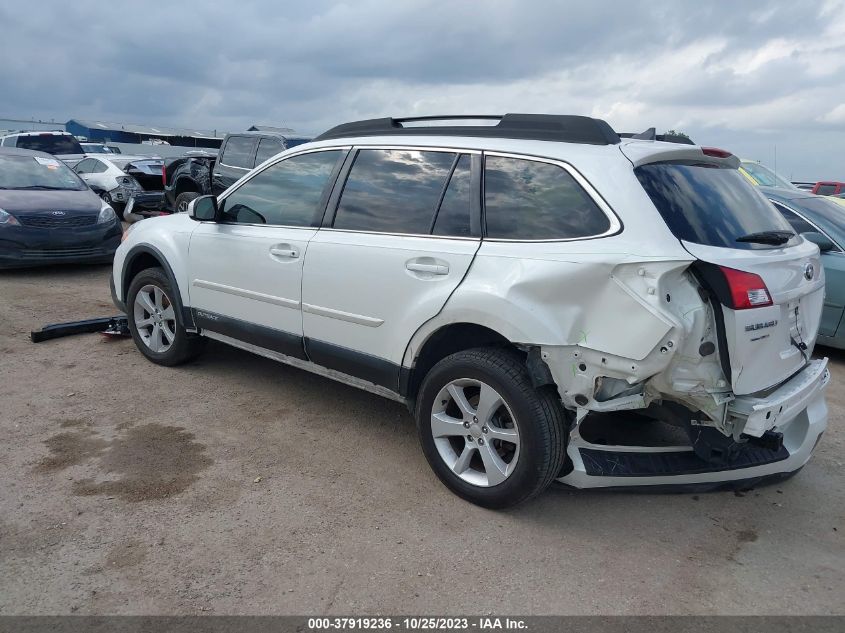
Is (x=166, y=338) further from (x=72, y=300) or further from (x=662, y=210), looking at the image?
(x=662, y=210)

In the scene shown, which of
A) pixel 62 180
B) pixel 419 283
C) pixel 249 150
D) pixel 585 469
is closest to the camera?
pixel 585 469

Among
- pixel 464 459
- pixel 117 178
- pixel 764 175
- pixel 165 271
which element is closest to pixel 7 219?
pixel 165 271

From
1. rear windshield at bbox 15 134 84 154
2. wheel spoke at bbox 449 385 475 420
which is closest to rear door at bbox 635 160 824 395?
wheel spoke at bbox 449 385 475 420

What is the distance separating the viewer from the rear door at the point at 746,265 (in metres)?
2.84

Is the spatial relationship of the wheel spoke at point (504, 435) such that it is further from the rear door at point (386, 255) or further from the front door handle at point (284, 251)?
the front door handle at point (284, 251)

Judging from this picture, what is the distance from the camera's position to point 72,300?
7.60 metres

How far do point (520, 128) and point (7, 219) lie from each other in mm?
7325

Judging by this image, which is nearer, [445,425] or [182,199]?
[445,425]

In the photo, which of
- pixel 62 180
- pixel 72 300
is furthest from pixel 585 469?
pixel 62 180

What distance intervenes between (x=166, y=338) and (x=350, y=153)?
228cm

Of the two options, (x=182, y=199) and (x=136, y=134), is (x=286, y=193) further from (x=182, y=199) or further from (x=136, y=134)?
(x=136, y=134)

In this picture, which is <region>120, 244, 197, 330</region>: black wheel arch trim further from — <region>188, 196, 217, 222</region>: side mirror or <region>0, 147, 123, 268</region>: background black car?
<region>0, 147, 123, 268</region>: background black car

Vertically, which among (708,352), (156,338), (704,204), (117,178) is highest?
(704,204)

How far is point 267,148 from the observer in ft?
36.7
